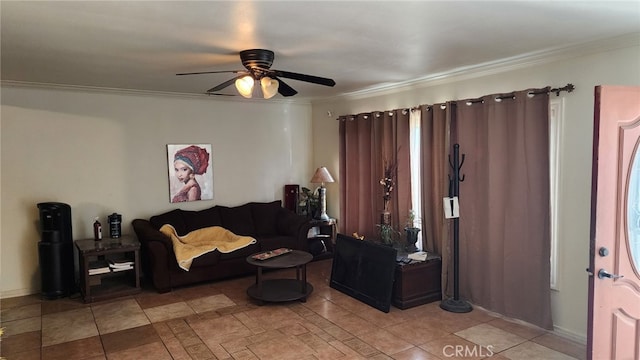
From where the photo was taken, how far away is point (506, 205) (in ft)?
12.5

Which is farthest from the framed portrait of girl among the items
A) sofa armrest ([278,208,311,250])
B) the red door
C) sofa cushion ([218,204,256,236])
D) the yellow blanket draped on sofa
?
the red door

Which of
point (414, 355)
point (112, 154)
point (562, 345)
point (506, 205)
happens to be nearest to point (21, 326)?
point (112, 154)

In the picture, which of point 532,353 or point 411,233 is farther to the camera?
point 411,233

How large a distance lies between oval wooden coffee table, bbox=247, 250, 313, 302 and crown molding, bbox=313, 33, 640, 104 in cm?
230

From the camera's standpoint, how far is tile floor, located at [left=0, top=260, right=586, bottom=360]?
10.9 ft

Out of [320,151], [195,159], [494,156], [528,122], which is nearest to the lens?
[528,122]

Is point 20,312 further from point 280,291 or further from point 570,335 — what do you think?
point 570,335

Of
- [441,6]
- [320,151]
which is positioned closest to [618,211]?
[441,6]

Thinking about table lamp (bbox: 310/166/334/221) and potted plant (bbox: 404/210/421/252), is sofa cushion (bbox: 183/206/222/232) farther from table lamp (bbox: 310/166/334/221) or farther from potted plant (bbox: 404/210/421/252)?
potted plant (bbox: 404/210/421/252)

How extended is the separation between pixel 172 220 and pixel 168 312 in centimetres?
148

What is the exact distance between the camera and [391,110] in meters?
5.10

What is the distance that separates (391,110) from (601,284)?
3086 mm

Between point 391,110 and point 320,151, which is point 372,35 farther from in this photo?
point 320,151

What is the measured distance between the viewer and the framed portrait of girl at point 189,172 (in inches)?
218
